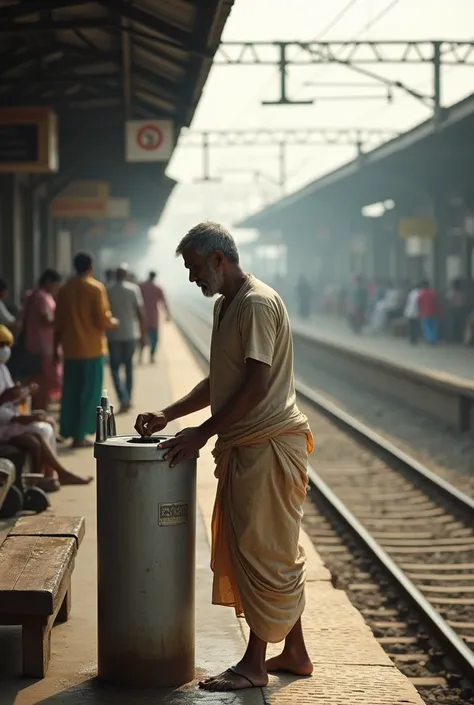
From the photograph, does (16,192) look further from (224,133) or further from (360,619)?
(224,133)

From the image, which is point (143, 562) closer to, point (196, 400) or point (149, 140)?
point (196, 400)

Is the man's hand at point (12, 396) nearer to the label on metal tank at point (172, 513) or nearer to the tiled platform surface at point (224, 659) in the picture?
the tiled platform surface at point (224, 659)

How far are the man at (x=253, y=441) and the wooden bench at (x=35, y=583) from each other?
0.61 metres

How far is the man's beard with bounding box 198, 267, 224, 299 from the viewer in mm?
4422

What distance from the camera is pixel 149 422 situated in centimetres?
463

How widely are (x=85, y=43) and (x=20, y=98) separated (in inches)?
51.9

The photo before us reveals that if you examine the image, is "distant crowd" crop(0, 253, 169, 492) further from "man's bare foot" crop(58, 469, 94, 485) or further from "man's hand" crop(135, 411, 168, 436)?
"man's hand" crop(135, 411, 168, 436)

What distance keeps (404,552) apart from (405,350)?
1686cm

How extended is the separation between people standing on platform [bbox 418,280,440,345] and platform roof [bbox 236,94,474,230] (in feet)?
7.88

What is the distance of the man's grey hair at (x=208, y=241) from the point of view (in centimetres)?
441

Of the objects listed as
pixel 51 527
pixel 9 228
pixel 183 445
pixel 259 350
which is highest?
pixel 9 228

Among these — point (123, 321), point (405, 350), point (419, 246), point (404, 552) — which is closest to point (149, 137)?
point (123, 321)

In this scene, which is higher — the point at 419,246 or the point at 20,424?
the point at 419,246

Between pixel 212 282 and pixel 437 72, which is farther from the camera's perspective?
pixel 437 72
